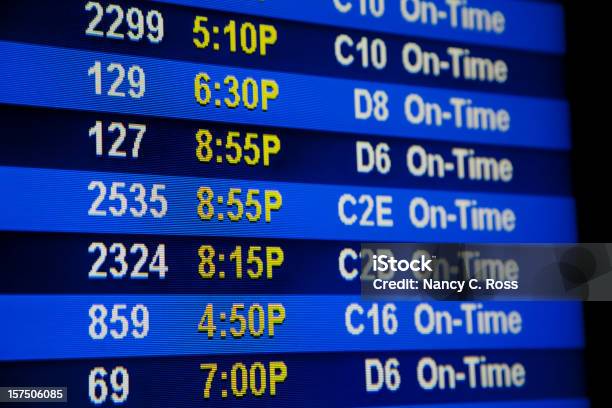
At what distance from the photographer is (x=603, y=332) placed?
4.10 m

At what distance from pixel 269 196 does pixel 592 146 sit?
4.48 feet

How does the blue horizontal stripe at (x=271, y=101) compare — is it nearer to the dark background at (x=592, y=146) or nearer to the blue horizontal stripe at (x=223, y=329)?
the dark background at (x=592, y=146)

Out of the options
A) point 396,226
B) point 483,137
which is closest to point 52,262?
point 396,226

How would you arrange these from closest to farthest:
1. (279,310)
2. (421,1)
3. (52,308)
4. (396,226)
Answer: (52,308)
(279,310)
(396,226)
(421,1)

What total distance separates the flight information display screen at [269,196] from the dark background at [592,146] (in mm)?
57

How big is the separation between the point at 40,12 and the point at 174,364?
1084 millimetres

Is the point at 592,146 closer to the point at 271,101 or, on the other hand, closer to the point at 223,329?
the point at 271,101

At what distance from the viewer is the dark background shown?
409cm

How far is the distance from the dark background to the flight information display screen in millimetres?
57

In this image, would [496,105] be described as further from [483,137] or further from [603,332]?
[603,332]

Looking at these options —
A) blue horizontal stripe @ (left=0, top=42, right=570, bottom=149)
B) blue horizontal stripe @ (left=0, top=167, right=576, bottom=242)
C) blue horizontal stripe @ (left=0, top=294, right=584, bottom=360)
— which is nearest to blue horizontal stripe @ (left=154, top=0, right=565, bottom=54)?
blue horizontal stripe @ (left=0, top=42, right=570, bottom=149)

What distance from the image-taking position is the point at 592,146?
4219 millimetres

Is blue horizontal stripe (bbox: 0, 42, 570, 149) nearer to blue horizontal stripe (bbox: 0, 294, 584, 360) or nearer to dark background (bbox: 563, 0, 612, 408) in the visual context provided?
dark background (bbox: 563, 0, 612, 408)

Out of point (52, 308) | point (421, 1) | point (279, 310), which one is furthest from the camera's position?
point (421, 1)
